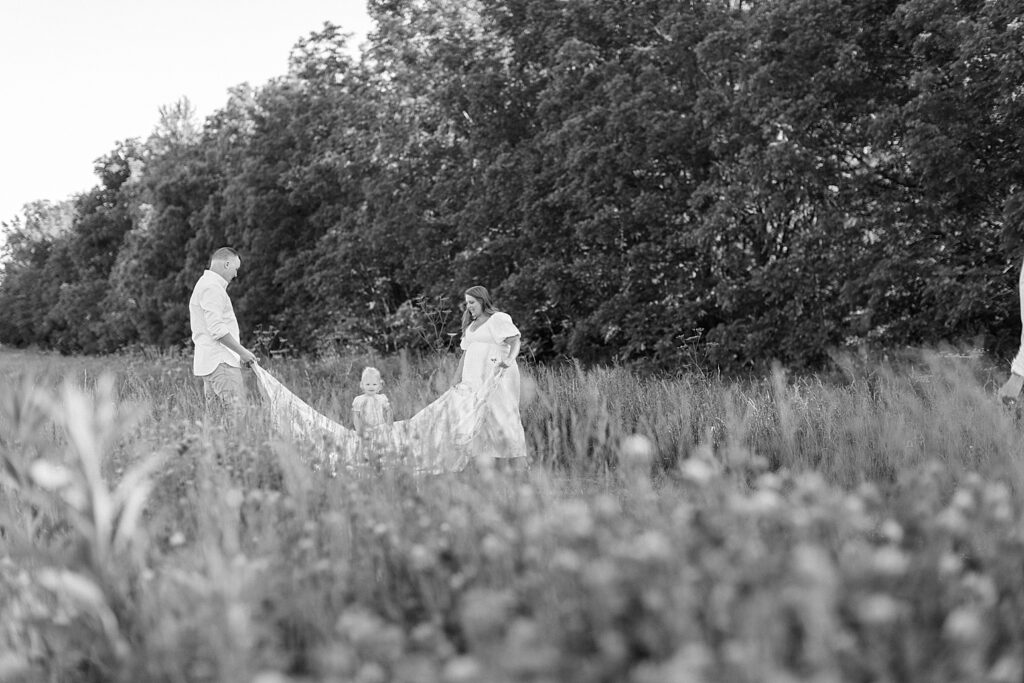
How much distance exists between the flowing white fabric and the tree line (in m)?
6.64

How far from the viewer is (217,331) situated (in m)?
9.44

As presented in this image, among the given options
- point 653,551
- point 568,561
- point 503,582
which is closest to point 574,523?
point 568,561

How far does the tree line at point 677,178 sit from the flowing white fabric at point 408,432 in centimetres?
664

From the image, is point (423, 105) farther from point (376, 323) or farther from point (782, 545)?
point (782, 545)

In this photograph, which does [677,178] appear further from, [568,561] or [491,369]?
[568,561]

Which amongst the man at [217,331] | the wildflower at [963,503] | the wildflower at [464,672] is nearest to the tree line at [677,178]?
the man at [217,331]

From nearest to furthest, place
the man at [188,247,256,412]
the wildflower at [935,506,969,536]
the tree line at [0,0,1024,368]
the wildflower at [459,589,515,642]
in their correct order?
the wildflower at [459,589,515,642], the wildflower at [935,506,969,536], the man at [188,247,256,412], the tree line at [0,0,1024,368]

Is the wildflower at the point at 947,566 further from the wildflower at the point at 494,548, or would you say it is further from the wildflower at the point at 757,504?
the wildflower at the point at 494,548

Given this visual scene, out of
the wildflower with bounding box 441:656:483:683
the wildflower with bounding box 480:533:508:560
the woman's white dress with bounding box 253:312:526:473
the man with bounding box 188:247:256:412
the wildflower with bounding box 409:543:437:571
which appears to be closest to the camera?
the wildflower with bounding box 441:656:483:683

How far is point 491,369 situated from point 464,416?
0.61m

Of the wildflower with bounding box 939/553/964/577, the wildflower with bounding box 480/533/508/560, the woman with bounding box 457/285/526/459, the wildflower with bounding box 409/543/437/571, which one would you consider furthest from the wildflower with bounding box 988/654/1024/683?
the woman with bounding box 457/285/526/459

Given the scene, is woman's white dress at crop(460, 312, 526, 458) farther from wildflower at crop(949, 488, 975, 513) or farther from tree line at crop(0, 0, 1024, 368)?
tree line at crop(0, 0, 1024, 368)

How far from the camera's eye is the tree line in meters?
12.9

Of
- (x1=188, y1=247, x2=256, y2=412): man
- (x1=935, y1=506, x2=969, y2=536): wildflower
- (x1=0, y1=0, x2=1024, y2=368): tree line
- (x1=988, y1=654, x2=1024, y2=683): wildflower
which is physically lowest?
(x1=988, y1=654, x2=1024, y2=683): wildflower
